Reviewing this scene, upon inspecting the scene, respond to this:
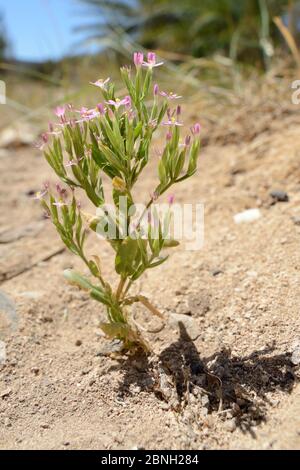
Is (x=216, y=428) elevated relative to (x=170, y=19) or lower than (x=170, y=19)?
lower

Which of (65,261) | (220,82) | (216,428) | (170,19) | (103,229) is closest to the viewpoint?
(216,428)

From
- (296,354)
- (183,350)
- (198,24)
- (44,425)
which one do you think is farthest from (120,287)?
(198,24)

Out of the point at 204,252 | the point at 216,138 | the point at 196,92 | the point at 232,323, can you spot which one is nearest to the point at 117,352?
the point at 232,323

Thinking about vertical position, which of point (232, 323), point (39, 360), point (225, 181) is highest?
point (225, 181)

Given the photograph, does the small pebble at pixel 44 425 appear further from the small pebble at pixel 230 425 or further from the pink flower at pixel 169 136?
the pink flower at pixel 169 136

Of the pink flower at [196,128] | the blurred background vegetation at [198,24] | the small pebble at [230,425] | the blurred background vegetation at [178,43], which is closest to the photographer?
the small pebble at [230,425]

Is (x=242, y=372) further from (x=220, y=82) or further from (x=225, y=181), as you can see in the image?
(x=220, y=82)

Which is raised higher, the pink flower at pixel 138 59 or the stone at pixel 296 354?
the pink flower at pixel 138 59

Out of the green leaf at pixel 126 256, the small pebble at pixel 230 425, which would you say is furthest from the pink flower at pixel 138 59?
the small pebble at pixel 230 425
